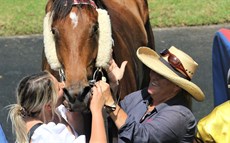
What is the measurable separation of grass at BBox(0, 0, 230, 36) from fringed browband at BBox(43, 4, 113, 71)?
5.06 m

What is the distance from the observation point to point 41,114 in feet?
10.1

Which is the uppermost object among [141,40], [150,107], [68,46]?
[68,46]

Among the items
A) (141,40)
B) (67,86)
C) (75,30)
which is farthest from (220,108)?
(141,40)

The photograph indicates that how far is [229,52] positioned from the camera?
3623mm

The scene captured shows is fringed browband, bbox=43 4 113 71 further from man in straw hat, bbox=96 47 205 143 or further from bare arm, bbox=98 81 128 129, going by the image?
bare arm, bbox=98 81 128 129

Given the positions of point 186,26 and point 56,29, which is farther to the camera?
point 186,26

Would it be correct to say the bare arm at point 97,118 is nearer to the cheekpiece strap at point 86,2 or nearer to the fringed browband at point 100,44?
the fringed browband at point 100,44

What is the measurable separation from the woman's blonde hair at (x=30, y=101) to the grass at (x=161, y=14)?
5943 millimetres

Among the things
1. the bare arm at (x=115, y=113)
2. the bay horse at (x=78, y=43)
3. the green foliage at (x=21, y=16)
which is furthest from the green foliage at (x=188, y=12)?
the bare arm at (x=115, y=113)

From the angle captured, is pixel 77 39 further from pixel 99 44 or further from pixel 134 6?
pixel 134 6

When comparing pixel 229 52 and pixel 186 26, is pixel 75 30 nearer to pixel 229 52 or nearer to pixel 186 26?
pixel 229 52

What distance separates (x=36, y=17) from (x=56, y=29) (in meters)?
5.61

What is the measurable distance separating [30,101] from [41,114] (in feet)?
0.32

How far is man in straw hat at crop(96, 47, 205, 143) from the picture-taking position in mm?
3147
